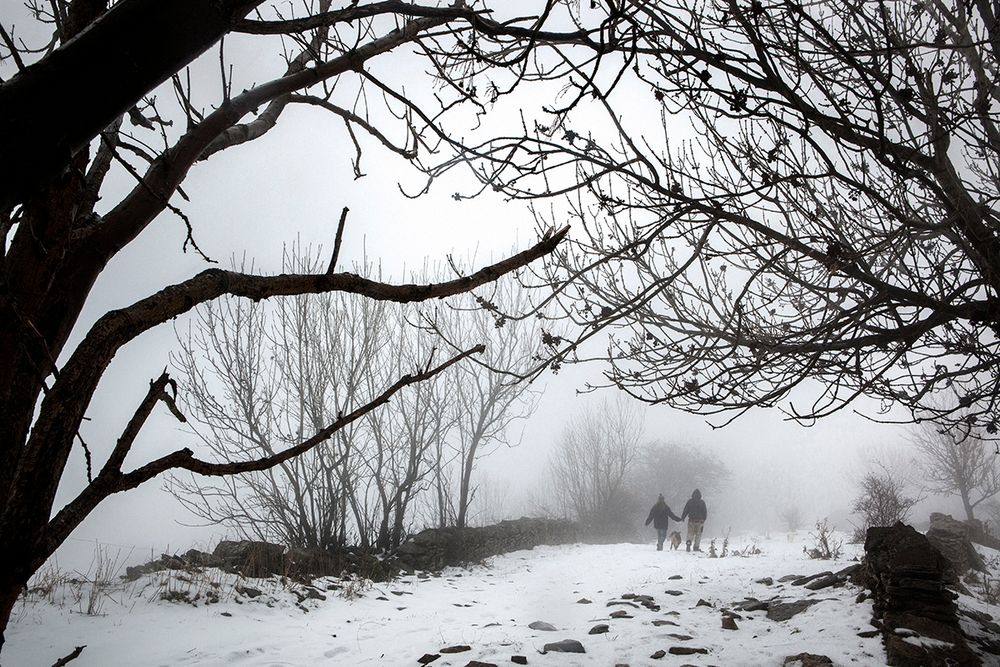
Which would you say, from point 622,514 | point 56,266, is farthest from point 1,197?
point 622,514

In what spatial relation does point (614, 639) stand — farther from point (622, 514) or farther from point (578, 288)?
point (622, 514)

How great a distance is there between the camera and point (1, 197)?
1.97ft

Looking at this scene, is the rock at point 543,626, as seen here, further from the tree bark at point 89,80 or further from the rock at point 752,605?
the tree bark at point 89,80

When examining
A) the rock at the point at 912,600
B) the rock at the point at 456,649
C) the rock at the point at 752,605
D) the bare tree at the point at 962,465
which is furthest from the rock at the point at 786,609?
the bare tree at the point at 962,465

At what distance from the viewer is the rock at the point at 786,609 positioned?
Answer: 5102 mm

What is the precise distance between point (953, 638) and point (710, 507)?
33028mm

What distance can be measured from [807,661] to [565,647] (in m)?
1.76

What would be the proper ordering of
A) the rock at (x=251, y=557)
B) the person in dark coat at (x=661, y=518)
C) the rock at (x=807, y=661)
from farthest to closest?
the person in dark coat at (x=661, y=518)
the rock at (x=251, y=557)
the rock at (x=807, y=661)

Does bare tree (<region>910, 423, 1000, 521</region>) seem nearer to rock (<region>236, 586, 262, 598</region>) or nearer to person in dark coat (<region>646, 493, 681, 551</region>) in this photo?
person in dark coat (<region>646, 493, 681, 551</region>)

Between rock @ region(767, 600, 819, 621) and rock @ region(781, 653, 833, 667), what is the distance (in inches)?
50.0

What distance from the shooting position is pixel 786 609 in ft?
17.2

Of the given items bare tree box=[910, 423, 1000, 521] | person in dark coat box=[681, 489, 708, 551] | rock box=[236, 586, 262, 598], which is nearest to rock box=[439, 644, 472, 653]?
rock box=[236, 586, 262, 598]

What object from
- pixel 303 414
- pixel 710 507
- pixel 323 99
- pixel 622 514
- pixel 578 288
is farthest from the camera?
pixel 710 507

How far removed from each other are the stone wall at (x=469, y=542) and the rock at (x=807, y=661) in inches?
308
